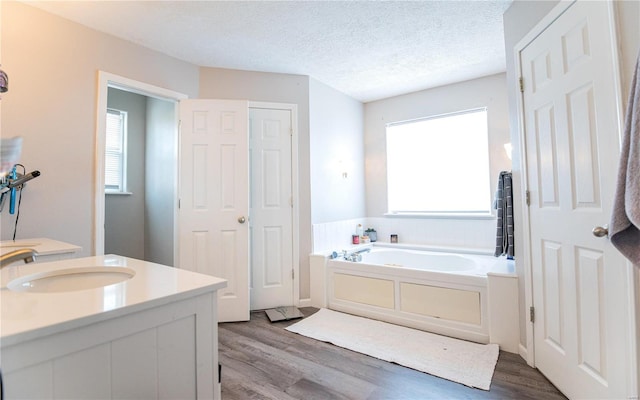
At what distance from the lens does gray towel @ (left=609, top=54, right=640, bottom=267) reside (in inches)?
38.8

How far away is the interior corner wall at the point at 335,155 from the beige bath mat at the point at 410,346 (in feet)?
3.65

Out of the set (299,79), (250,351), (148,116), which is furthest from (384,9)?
(148,116)

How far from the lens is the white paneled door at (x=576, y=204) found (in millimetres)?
1284

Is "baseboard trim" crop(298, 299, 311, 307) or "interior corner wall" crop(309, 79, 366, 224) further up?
"interior corner wall" crop(309, 79, 366, 224)

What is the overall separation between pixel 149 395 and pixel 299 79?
3.06 metres

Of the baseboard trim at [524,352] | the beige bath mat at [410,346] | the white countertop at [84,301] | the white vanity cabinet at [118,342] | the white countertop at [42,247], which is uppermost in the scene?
the white countertop at [42,247]

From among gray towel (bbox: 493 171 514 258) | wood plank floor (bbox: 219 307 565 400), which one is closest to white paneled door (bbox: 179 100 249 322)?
wood plank floor (bbox: 219 307 565 400)

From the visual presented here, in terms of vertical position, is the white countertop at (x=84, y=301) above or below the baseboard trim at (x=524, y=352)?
above

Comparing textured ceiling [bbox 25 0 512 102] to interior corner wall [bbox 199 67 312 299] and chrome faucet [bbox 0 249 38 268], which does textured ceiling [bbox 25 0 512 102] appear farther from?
chrome faucet [bbox 0 249 38 268]

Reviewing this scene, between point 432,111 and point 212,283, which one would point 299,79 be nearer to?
point 432,111

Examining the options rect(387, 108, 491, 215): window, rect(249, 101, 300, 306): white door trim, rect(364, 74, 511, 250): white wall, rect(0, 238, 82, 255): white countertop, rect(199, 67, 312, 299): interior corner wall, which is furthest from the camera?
rect(387, 108, 491, 215): window

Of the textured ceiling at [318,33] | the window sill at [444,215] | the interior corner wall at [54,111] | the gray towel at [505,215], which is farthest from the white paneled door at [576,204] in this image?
the interior corner wall at [54,111]

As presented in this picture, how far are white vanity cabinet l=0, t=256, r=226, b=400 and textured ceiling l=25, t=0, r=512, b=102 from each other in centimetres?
203

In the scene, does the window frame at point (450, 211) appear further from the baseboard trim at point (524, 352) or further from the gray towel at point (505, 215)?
the baseboard trim at point (524, 352)
